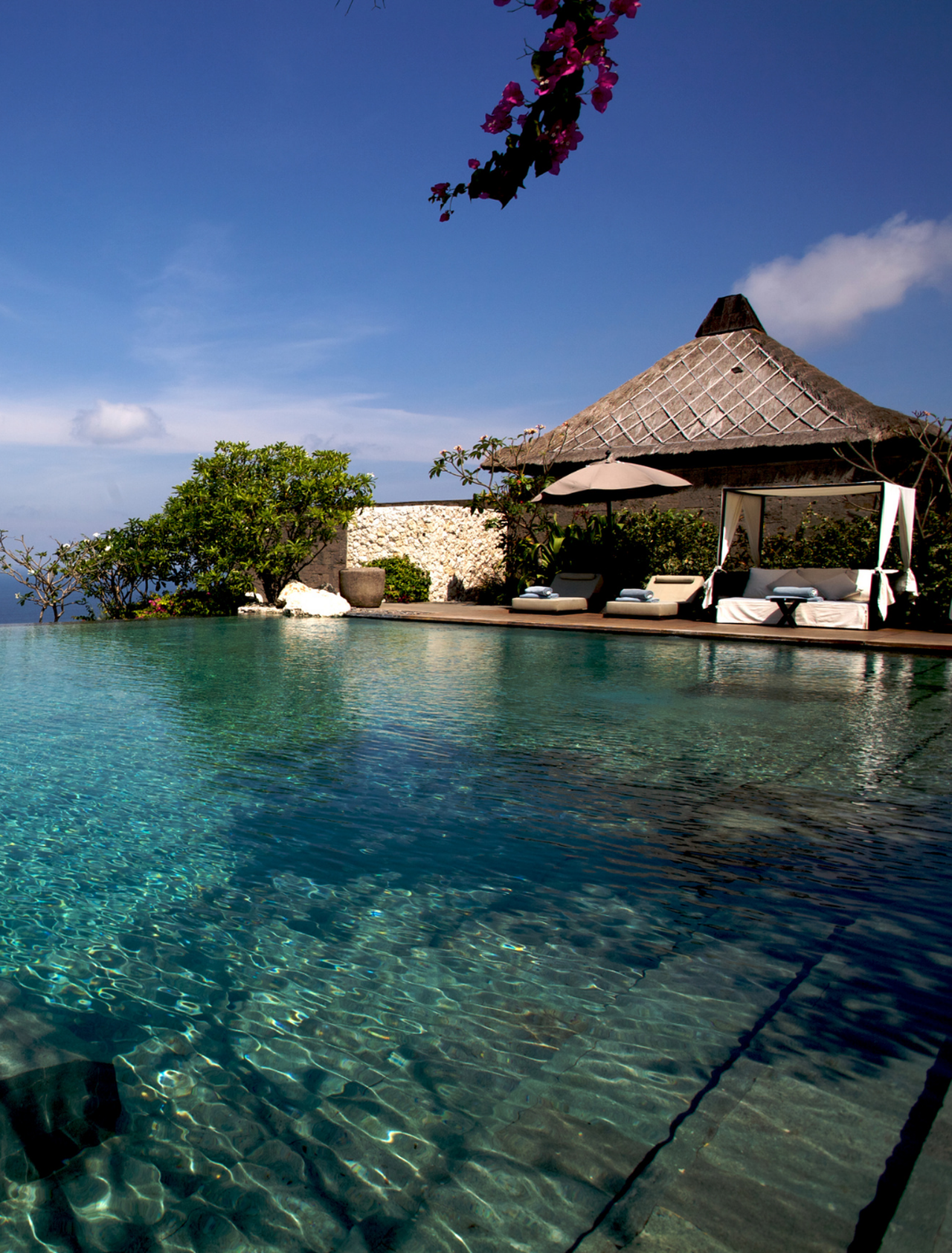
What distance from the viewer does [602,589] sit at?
14711 millimetres

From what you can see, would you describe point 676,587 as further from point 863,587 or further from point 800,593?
point 863,587

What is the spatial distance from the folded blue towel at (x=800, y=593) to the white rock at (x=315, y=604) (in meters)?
7.49

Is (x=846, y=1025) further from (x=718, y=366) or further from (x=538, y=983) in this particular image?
(x=718, y=366)

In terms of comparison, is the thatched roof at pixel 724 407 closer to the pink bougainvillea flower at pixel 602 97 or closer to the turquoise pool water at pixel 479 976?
the turquoise pool water at pixel 479 976

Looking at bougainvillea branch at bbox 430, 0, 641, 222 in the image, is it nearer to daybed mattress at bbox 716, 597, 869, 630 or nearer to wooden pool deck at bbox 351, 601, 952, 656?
wooden pool deck at bbox 351, 601, 952, 656

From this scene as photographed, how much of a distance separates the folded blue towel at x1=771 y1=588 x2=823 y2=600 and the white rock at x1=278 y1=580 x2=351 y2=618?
7487 mm

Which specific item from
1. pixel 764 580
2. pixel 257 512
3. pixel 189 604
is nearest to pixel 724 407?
pixel 764 580

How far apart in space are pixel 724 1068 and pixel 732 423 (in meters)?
14.6

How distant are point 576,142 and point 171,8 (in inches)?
328

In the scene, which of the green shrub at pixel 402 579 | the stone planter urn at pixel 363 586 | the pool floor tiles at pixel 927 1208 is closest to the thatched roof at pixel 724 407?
the green shrub at pixel 402 579

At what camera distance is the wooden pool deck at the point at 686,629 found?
9.59 meters

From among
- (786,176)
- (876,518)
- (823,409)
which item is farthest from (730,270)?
(876,518)

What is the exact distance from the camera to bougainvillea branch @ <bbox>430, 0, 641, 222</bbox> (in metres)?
1.83

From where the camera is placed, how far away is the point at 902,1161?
1443mm
